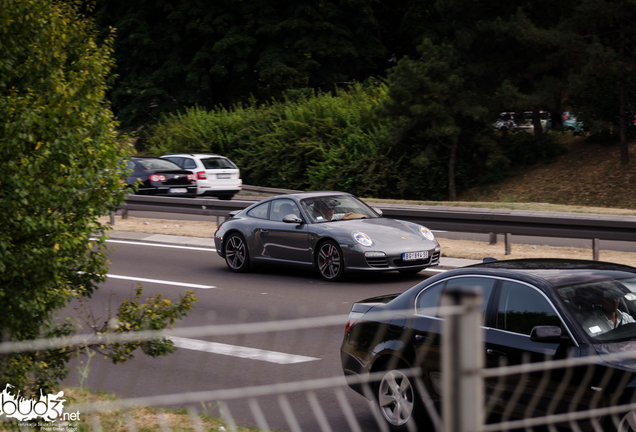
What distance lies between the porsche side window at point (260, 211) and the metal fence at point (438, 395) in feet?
24.1

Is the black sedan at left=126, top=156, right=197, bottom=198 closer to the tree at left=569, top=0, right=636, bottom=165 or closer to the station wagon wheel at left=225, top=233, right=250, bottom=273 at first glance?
the station wagon wheel at left=225, top=233, right=250, bottom=273

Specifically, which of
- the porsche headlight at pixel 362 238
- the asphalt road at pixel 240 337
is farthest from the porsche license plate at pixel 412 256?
the porsche headlight at pixel 362 238

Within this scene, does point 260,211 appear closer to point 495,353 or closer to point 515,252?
point 515,252

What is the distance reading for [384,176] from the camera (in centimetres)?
3178

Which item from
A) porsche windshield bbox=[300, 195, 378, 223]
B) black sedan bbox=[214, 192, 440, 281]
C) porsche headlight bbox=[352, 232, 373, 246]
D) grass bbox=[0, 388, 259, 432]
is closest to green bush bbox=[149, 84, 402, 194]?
black sedan bbox=[214, 192, 440, 281]

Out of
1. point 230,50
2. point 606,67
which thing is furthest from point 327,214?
point 230,50

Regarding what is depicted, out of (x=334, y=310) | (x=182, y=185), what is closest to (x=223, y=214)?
(x=182, y=185)

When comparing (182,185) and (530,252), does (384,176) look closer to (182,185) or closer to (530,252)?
(182,185)

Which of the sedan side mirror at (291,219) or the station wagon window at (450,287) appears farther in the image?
the sedan side mirror at (291,219)

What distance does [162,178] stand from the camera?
81.8ft

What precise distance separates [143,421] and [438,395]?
2.06 metres

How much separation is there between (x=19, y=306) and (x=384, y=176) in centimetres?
2732

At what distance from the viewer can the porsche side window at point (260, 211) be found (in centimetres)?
1351

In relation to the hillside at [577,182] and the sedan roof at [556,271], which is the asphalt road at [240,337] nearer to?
the sedan roof at [556,271]
